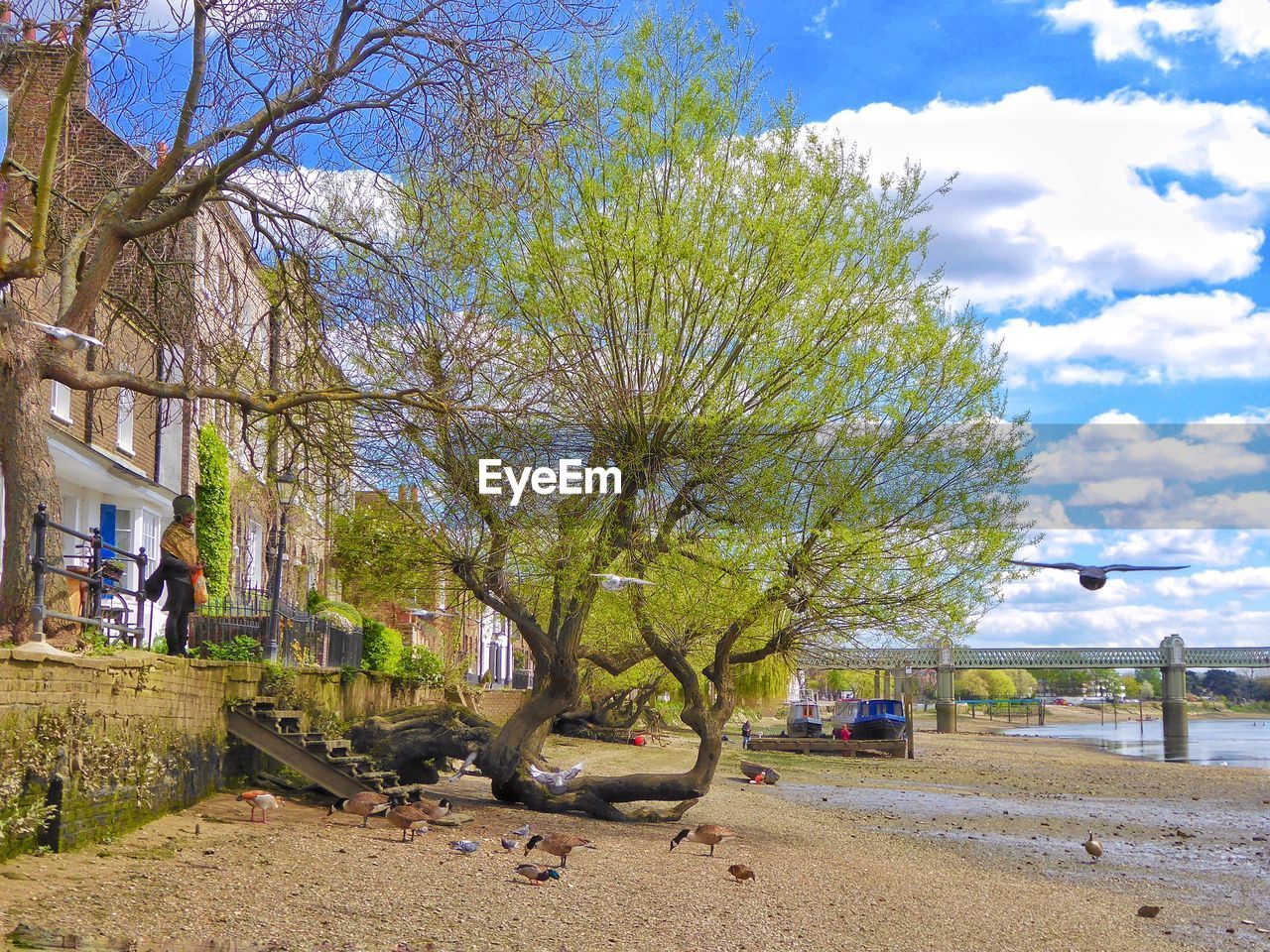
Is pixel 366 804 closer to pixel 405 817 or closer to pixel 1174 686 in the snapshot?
pixel 405 817

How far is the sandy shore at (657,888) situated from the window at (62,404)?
963 cm

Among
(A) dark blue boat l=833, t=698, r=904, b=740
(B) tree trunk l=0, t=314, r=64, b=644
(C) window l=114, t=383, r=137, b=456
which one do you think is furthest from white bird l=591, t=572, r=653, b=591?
(A) dark blue boat l=833, t=698, r=904, b=740

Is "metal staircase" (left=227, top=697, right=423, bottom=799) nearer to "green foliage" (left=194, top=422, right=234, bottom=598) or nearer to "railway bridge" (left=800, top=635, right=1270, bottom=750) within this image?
"green foliage" (left=194, top=422, right=234, bottom=598)

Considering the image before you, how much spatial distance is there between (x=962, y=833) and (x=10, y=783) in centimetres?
1868

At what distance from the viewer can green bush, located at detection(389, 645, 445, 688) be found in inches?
1241

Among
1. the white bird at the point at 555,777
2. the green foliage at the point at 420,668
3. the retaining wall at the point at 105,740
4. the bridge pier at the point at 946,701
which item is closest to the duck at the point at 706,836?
the white bird at the point at 555,777

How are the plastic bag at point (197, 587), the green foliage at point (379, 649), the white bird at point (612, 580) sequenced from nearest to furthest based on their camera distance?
1. the plastic bag at point (197, 587)
2. the white bird at point (612, 580)
3. the green foliage at point (379, 649)

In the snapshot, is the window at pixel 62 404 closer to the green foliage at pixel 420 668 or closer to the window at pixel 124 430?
the window at pixel 124 430

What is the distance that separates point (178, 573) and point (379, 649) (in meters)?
16.2

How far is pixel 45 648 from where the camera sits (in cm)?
1155

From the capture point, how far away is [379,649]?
31.6 meters

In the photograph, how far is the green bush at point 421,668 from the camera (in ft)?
103

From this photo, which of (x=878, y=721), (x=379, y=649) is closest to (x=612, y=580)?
(x=379, y=649)

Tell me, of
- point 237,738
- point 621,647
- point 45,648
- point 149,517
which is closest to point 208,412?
point 149,517
